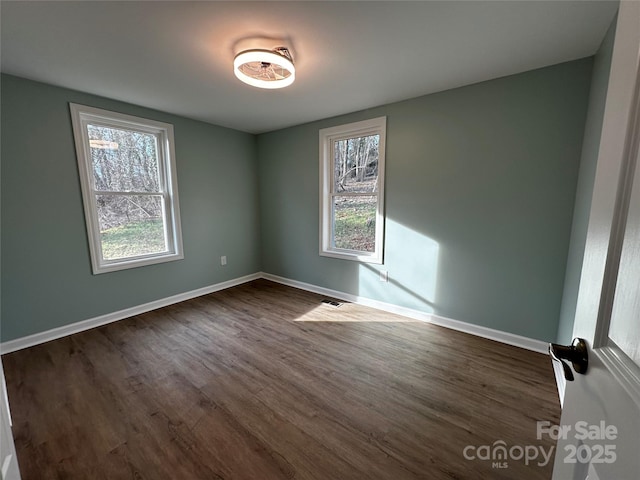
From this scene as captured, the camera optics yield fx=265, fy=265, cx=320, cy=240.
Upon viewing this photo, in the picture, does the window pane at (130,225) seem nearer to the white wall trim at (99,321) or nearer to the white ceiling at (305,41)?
the white wall trim at (99,321)

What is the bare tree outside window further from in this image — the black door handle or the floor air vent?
the black door handle

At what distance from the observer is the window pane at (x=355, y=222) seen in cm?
332

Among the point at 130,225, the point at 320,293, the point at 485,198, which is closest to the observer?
the point at 485,198

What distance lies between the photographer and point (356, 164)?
3.35m

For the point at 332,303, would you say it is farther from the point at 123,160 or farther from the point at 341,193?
the point at 123,160

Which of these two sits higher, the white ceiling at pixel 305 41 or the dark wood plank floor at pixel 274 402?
the white ceiling at pixel 305 41

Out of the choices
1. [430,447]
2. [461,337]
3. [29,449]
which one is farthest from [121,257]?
[461,337]

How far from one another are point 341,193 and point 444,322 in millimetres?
1945

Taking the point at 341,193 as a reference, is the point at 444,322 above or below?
below

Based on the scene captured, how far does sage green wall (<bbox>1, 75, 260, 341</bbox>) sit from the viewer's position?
2271mm

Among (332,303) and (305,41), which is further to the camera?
(332,303)

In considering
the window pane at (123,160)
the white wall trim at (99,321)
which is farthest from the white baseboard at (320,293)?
the window pane at (123,160)

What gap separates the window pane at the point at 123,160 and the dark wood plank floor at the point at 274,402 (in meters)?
1.62

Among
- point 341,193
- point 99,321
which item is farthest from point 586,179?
point 99,321
